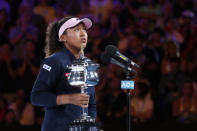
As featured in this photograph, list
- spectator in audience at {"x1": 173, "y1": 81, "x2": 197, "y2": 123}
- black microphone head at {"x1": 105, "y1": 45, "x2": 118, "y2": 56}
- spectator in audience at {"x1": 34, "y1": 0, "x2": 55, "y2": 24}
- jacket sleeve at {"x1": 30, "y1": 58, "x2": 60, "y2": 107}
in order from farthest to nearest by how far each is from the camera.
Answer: spectator in audience at {"x1": 34, "y1": 0, "x2": 55, "y2": 24}
spectator in audience at {"x1": 173, "y1": 81, "x2": 197, "y2": 123}
black microphone head at {"x1": 105, "y1": 45, "x2": 118, "y2": 56}
jacket sleeve at {"x1": 30, "y1": 58, "x2": 60, "y2": 107}

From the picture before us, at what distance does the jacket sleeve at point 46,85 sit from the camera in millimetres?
2214

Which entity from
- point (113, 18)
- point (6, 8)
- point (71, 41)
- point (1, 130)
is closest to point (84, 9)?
point (113, 18)

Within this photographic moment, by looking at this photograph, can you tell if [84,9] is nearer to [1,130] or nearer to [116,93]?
[116,93]

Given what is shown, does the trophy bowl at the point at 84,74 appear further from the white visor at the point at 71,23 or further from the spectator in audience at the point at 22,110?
the spectator in audience at the point at 22,110

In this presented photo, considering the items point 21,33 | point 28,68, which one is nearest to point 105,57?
point 28,68

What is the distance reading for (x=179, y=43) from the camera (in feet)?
18.0

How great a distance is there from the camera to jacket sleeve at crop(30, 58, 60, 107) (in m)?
2.21

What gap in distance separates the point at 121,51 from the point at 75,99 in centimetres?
338

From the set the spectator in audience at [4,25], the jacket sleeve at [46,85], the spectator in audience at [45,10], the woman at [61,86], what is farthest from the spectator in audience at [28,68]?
the jacket sleeve at [46,85]

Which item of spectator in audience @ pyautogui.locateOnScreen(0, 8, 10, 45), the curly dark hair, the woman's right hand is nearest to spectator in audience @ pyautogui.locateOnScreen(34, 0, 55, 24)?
spectator in audience @ pyautogui.locateOnScreen(0, 8, 10, 45)

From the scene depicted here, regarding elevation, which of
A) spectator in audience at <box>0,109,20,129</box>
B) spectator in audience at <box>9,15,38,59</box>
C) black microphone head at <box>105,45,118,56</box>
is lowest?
spectator in audience at <box>0,109,20,129</box>

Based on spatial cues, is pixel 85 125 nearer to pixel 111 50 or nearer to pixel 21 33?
pixel 111 50

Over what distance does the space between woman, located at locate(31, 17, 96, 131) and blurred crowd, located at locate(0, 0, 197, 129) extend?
8.85ft

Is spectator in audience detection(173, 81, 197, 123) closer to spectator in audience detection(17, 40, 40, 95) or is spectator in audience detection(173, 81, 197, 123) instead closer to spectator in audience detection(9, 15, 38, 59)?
spectator in audience detection(17, 40, 40, 95)
